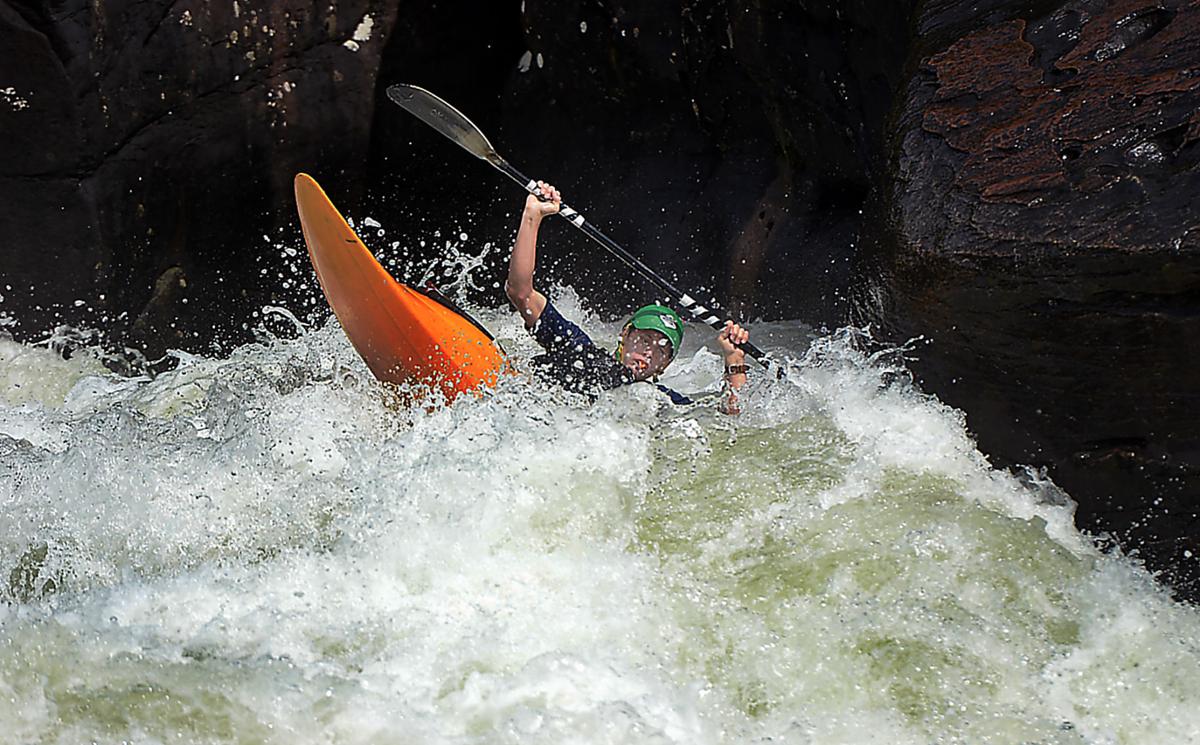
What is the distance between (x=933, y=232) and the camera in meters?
2.81

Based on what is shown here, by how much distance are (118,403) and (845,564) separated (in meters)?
2.62

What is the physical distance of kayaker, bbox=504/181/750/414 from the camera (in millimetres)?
3469

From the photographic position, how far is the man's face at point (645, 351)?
3602 millimetres

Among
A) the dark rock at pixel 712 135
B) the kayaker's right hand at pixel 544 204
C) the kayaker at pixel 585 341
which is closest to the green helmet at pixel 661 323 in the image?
the kayaker at pixel 585 341

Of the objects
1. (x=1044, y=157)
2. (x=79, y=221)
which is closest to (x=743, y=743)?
(x=1044, y=157)

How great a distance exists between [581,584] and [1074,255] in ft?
4.04

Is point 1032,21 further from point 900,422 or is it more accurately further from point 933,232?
point 900,422

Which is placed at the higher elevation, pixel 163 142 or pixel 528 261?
pixel 163 142

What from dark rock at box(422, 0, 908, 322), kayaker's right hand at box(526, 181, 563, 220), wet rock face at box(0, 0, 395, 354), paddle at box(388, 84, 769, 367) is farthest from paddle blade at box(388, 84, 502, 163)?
dark rock at box(422, 0, 908, 322)

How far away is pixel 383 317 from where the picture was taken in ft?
11.6

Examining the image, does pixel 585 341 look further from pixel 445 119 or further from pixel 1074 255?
pixel 1074 255

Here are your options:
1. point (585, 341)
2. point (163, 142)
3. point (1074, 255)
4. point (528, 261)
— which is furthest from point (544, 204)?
point (163, 142)

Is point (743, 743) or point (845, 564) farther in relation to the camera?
point (845, 564)

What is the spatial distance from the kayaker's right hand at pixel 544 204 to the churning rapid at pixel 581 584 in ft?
1.73
